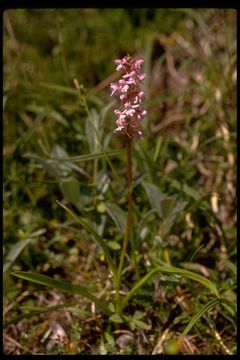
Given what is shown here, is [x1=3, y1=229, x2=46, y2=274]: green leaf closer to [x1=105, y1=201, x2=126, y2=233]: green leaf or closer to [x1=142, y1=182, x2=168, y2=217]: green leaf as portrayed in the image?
[x1=105, y1=201, x2=126, y2=233]: green leaf

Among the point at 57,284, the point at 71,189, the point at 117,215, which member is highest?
the point at 71,189

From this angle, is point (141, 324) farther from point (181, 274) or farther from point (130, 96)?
point (130, 96)

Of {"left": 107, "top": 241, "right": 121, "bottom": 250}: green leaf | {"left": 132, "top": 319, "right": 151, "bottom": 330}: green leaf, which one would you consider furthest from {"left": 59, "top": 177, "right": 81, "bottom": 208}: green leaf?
{"left": 132, "top": 319, "right": 151, "bottom": 330}: green leaf

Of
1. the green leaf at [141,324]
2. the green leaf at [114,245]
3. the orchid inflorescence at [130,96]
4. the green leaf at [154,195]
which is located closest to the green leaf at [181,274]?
the green leaf at [141,324]

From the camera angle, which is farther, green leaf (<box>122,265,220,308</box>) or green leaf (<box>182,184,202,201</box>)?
green leaf (<box>182,184,202,201</box>)

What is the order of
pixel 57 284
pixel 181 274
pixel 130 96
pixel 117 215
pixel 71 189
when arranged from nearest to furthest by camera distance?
pixel 130 96 < pixel 181 274 < pixel 57 284 < pixel 117 215 < pixel 71 189

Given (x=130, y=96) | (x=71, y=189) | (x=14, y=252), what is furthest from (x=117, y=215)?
(x=130, y=96)

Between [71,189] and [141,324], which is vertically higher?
[71,189]

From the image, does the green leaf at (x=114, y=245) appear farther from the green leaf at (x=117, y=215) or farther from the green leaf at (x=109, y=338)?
the green leaf at (x=109, y=338)

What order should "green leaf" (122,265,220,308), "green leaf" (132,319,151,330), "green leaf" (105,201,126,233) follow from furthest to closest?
"green leaf" (105,201,126,233), "green leaf" (132,319,151,330), "green leaf" (122,265,220,308)
